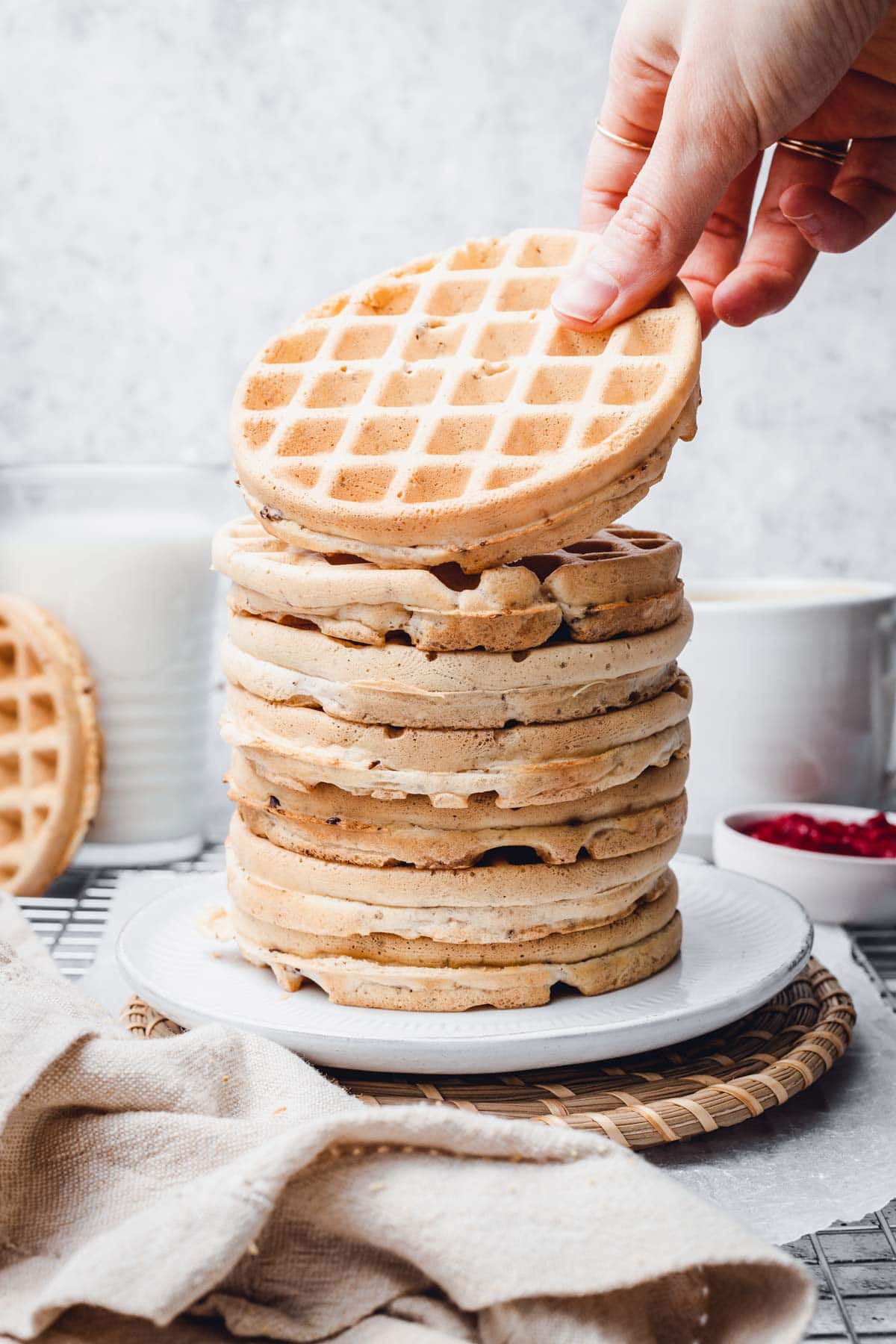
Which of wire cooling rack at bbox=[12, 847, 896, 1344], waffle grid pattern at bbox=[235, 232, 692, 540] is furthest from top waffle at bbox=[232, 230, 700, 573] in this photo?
wire cooling rack at bbox=[12, 847, 896, 1344]

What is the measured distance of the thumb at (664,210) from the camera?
143 centimetres

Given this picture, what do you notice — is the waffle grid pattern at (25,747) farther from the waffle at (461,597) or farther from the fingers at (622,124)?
the fingers at (622,124)

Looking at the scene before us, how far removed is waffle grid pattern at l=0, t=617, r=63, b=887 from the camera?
2.14m

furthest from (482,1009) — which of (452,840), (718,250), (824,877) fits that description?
(718,250)

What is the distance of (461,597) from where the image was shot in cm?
133

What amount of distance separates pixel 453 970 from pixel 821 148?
1264 mm

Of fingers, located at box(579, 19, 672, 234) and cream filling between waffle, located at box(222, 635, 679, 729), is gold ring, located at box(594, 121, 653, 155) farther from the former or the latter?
cream filling between waffle, located at box(222, 635, 679, 729)

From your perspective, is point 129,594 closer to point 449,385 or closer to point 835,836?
point 449,385

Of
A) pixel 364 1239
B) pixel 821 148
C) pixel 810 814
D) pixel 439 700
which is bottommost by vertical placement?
pixel 810 814

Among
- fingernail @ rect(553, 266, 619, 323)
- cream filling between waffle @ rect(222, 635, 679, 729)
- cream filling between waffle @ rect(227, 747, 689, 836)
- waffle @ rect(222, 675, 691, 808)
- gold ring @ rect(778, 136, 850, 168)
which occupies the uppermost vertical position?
gold ring @ rect(778, 136, 850, 168)

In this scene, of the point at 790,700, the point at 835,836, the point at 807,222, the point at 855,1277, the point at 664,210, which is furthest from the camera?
the point at 790,700

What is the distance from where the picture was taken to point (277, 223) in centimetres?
303

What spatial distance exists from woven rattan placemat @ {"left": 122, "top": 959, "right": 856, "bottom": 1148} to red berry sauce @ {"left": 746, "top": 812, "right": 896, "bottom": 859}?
1.60ft

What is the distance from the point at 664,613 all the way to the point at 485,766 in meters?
0.26
